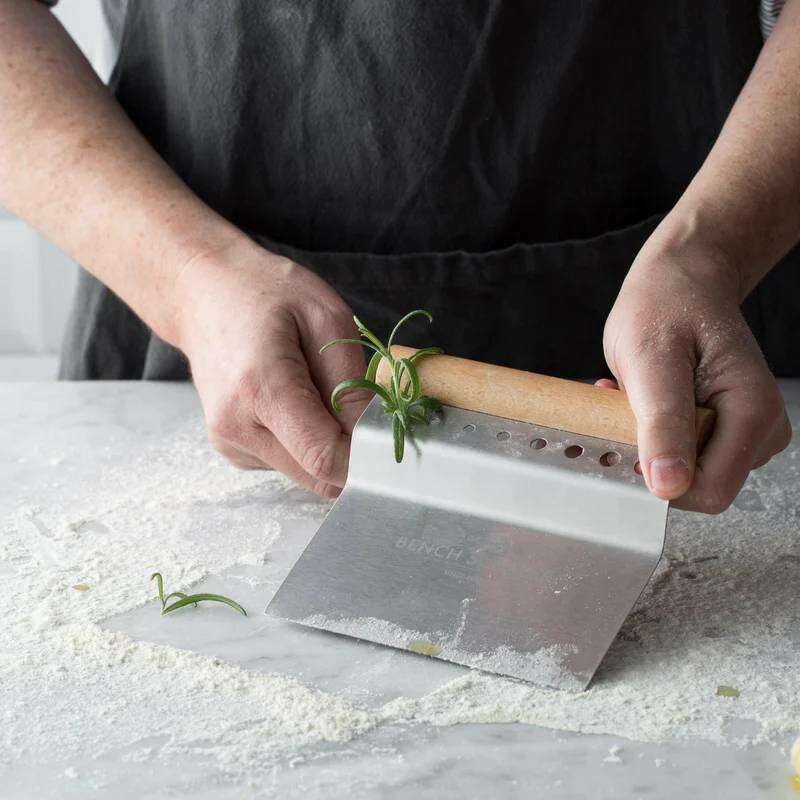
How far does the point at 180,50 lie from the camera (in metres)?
Answer: 1.19

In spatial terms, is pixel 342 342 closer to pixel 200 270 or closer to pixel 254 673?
pixel 200 270

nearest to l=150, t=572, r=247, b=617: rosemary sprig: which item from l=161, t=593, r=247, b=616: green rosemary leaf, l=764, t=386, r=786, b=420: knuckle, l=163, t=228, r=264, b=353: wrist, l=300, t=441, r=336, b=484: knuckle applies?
l=161, t=593, r=247, b=616: green rosemary leaf

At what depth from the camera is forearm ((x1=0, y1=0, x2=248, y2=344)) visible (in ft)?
3.46

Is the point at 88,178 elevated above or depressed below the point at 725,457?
above

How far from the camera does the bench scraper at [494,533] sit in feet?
2.49

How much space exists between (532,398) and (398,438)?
0.33 ft

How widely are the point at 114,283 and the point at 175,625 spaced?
0.43 metres

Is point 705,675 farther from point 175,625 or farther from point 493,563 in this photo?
point 175,625

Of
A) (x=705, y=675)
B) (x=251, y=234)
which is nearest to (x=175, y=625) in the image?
(x=705, y=675)

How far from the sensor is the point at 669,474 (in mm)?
751

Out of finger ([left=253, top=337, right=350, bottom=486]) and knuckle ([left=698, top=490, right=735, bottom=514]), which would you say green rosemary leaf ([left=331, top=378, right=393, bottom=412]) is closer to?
finger ([left=253, top=337, right=350, bottom=486])

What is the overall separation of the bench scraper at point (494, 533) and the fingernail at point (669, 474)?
0.02m

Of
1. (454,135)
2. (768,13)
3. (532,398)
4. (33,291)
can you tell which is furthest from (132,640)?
(33,291)

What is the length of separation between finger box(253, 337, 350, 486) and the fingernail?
10.1 inches
